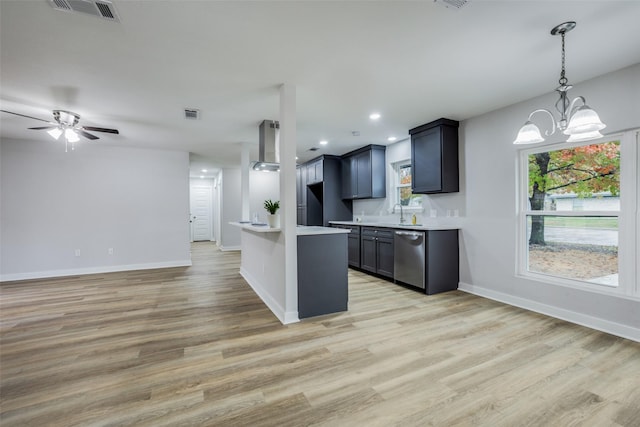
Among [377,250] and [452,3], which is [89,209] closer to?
[377,250]

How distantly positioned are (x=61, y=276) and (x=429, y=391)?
6576 millimetres

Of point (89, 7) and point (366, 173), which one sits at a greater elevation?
point (89, 7)

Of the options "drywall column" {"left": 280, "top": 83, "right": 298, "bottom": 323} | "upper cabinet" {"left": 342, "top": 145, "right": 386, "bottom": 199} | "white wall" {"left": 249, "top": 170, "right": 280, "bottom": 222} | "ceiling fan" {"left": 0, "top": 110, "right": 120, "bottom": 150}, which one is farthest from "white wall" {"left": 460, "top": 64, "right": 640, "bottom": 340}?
"white wall" {"left": 249, "top": 170, "right": 280, "bottom": 222}

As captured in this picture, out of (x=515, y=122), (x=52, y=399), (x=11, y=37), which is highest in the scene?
(x=11, y=37)

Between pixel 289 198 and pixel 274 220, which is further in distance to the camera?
pixel 274 220

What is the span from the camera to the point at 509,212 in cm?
357

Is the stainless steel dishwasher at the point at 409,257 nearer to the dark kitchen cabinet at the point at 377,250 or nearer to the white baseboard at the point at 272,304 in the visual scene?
the dark kitchen cabinet at the point at 377,250

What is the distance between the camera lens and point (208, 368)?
7.04 ft

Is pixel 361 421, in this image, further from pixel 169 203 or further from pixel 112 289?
pixel 169 203

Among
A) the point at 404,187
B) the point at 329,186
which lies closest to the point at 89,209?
the point at 329,186

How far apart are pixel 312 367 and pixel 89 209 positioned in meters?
5.81

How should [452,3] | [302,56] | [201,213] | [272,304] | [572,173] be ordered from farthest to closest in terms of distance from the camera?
[201,213] < [272,304] < [572,173] < [302,56] < [452,3]

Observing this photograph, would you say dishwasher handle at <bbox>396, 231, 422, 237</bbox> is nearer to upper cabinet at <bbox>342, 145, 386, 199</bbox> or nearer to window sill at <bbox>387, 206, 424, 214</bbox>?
window sill at <bbox>387, 206, 424, 214</bbox>

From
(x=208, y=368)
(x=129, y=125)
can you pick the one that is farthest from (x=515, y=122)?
(x=129, y=125)
